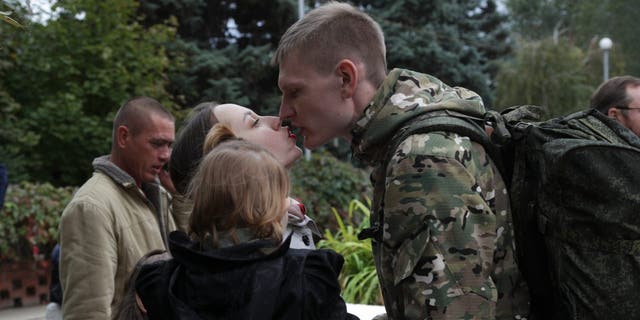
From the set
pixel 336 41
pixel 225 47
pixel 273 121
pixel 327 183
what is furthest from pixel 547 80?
pixel 336 41

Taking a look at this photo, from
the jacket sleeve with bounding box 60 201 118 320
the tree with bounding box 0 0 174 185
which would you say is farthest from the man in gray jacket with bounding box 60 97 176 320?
the tree with bounding box 0 0 174 185

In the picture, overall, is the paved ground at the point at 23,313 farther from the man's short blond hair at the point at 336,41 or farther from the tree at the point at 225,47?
the tree at the point at 225,47

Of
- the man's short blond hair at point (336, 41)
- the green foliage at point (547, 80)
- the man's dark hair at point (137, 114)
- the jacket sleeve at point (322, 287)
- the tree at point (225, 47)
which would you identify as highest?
the man's short blond hair at point (336, 41)

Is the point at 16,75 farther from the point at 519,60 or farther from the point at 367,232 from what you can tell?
the point at 519,60

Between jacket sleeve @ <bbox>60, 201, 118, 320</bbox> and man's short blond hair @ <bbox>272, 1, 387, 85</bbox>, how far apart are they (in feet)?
5.20

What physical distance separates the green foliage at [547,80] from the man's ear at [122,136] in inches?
915

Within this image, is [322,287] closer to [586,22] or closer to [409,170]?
[409,170]

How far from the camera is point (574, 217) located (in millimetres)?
1715

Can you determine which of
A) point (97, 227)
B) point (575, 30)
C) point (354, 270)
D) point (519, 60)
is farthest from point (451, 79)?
point (575, 30)

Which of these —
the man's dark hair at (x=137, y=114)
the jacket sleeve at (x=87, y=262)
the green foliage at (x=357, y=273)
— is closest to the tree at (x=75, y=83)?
the green foliage at (x=357, y=273)

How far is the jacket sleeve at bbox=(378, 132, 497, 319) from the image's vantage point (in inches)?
64.7

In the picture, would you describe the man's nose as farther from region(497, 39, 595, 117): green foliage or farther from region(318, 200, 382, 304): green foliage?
region(497, 39, 595, 117): green foliage

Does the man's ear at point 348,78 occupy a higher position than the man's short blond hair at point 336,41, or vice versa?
the man's short blond hair at point 336,41

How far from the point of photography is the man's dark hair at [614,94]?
3930 mm
